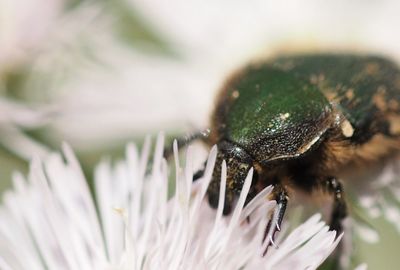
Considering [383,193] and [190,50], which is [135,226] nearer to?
[383,193]

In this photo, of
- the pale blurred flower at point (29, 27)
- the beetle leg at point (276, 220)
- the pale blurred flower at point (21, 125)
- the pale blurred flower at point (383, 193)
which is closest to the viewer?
the beetle leg at point (276, 220)

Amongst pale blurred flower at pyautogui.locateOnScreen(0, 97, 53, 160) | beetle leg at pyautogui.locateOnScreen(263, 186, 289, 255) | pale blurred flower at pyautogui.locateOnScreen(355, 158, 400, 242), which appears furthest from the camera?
pale blurred flower at pyautogui.locateOnScreen(0, 97, 53, 160)

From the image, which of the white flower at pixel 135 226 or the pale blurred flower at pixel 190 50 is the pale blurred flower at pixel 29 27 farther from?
the white flower at pixel 135 226

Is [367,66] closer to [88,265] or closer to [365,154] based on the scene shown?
[365,154]

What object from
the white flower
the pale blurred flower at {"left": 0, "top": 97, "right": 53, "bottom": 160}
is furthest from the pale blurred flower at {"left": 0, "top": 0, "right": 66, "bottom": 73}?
the white flower

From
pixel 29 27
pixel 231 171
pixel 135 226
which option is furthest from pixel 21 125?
pixel 231 171

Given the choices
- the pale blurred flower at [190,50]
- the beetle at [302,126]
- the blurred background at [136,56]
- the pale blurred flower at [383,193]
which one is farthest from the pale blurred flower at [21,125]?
the pale blurred flower at [383,193]

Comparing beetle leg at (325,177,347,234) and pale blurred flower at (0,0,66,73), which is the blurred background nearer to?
pale blurred flower at (0,0,66,73)
